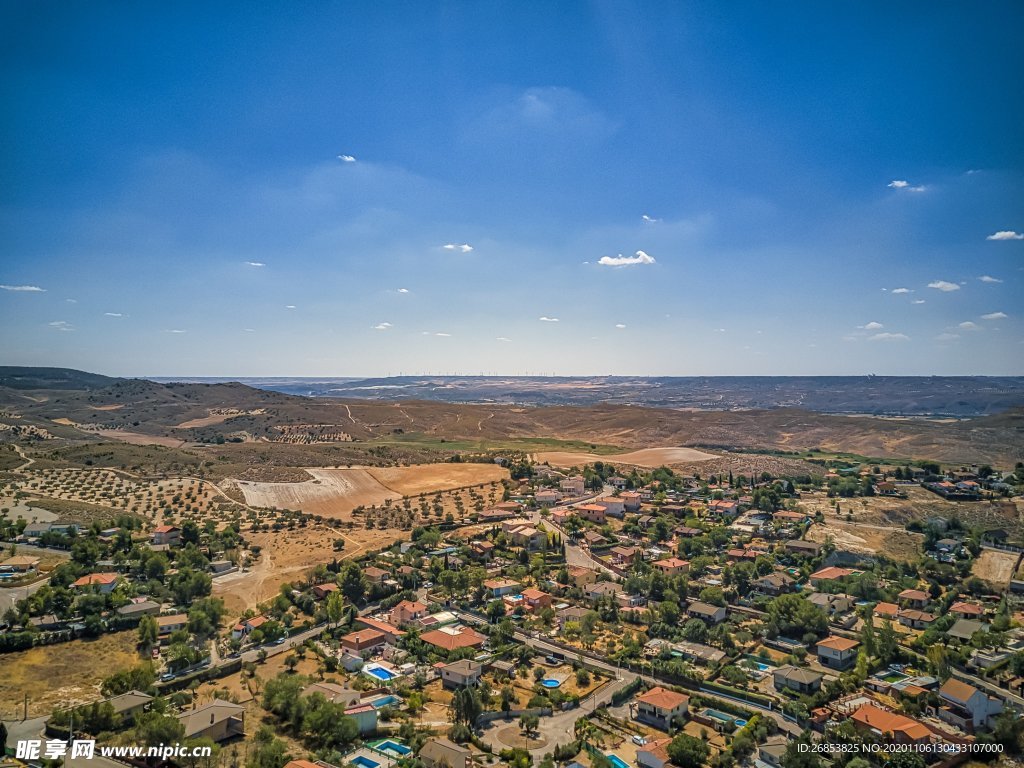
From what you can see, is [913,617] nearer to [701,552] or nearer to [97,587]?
[701,552]

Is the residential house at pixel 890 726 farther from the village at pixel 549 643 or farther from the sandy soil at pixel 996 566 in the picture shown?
the sandy soil at pixel 996 566

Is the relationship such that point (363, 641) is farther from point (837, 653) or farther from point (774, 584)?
point (774, 584)

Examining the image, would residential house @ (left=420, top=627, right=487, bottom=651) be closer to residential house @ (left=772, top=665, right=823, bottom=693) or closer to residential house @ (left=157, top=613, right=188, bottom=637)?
residential house @ (left=157, top=613, right=188, bottom=637)

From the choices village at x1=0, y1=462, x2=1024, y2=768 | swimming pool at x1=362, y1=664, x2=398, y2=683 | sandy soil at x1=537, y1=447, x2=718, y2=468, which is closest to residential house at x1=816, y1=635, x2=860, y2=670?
village at x1=0, y1=462, x2=1024, y2=768

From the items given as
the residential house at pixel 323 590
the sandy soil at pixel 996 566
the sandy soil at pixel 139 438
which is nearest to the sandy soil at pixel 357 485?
the residential house at pixel 323 590

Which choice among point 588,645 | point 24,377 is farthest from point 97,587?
point 24,377
